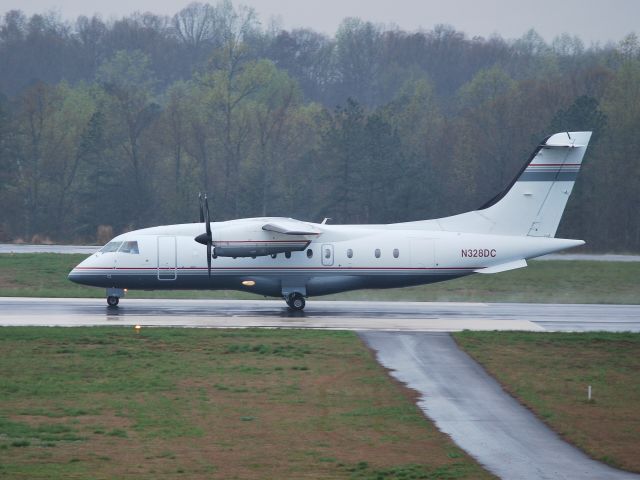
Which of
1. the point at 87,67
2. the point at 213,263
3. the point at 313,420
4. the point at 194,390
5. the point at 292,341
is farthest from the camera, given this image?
the point at 87,67

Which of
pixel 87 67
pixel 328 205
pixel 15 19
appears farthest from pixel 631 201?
pixel 15 19

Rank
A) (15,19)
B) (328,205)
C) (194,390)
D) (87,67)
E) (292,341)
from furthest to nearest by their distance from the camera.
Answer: (15,19)
(87,67)
(328,205)
(292,341)
(194,390)

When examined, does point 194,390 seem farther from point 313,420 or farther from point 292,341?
point 292,341

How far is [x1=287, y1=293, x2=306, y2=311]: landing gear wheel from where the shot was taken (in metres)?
36.5

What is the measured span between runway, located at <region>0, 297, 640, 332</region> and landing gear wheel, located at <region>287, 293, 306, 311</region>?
1.18 feet

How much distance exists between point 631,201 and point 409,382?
174ft

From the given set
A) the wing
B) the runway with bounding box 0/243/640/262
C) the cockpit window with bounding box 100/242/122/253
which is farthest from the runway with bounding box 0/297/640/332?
the runway with bounding box 0/243/640/262

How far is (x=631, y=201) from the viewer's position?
2844 inches

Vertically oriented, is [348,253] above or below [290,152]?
below

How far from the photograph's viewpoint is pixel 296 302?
36.6 meters

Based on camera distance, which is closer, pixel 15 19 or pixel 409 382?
pixel 409 382

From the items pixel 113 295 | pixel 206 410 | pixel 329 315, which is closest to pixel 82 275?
pixel 113 295

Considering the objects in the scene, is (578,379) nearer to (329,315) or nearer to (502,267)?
(502,267)

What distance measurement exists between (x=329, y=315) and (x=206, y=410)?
15.4 meters
